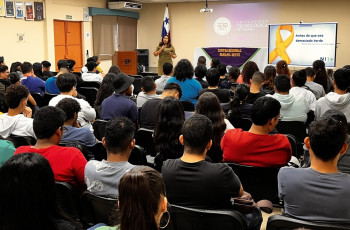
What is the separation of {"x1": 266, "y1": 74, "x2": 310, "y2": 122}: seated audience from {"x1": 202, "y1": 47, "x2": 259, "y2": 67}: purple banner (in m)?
6.76

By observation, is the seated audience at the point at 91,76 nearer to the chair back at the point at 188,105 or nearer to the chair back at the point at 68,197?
the chair back at the point at 188,105

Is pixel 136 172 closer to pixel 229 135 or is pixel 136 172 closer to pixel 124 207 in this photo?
pixel 124 207

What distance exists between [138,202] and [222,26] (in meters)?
12.4

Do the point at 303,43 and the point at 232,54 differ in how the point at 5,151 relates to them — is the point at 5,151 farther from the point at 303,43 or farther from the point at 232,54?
the point at 303,43

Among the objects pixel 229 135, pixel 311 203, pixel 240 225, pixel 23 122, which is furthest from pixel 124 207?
pixel 23 122

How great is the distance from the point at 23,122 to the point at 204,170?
204 cm

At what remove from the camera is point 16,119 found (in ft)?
11.2

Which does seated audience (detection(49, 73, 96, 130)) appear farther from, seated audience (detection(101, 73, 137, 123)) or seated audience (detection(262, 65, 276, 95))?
seated audience (detection(262, 65, 276, 95))

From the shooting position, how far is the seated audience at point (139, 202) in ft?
4.05

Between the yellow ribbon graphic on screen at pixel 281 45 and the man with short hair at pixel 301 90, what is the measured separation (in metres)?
6.26

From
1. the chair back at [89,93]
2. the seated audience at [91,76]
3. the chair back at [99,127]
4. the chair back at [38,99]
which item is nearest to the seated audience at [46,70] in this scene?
the seated audience at [91,76]

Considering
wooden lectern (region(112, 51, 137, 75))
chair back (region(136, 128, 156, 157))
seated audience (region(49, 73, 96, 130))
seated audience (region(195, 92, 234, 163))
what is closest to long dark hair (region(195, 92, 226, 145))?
seated audience (region(195, 92, 234, 163))

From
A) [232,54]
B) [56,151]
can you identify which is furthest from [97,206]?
[232,54]

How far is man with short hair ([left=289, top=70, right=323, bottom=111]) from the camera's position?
4.88 meters
